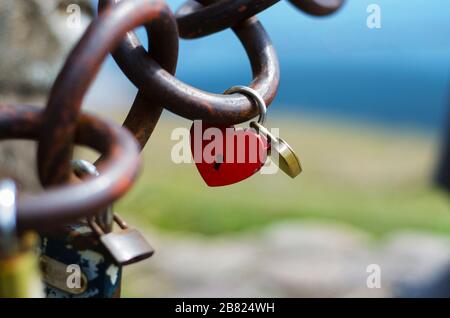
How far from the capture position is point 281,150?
0.63m

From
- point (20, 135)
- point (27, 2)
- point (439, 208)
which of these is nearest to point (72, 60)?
point (20, 135)

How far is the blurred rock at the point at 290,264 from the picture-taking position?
301 cm

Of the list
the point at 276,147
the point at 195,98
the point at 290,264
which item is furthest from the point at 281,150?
the point at 290,264

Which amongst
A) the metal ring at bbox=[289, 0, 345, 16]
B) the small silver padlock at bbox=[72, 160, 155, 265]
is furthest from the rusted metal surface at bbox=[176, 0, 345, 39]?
the small silver padlock at bbox=[72, 160, 155, 265]

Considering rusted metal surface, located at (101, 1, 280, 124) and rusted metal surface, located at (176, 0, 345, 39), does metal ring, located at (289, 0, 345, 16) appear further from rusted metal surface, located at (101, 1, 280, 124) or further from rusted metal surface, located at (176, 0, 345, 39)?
rusted metal surface, located at (101, 1, 280, 124)

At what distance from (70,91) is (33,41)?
1.65 metres

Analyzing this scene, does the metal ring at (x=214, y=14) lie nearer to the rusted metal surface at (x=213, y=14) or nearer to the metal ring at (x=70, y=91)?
the rusted metal surface at (x=213, y=14)

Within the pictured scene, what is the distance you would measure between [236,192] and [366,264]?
1910mm

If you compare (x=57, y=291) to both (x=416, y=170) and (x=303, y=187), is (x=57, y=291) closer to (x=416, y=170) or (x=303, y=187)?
(x=303, y=187)

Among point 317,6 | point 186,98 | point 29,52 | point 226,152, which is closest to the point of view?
point 186,98

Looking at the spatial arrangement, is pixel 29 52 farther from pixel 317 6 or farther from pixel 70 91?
pixel 70 91

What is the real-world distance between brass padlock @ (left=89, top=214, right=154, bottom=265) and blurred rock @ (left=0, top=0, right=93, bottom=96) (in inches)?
52.8

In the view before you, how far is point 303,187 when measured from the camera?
229 inches
